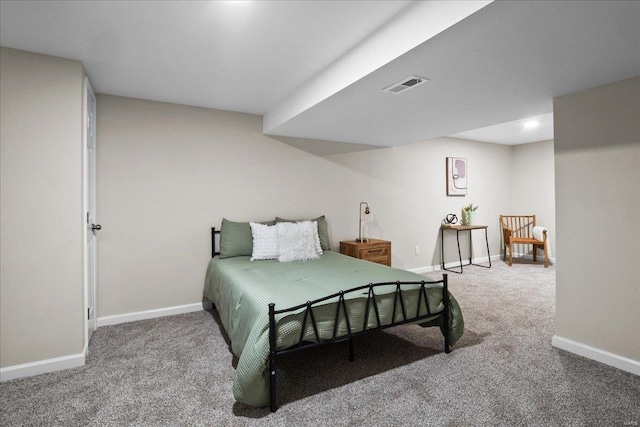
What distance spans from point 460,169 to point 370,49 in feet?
14.2

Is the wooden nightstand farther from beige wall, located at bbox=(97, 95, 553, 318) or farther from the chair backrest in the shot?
the chair backrest

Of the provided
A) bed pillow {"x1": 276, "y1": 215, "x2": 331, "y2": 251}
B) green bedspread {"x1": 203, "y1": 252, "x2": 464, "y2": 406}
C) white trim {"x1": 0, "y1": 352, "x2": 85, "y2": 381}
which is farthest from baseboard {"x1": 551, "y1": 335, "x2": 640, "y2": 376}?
white trim {"x1": 0, "y1": 352, "x2": 85, "y2": 381}

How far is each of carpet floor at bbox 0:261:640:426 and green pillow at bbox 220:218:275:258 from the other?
82cm

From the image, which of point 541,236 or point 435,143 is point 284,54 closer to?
point 435,143

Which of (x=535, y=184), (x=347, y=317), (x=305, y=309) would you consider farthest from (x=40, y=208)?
(x=535, y=184)

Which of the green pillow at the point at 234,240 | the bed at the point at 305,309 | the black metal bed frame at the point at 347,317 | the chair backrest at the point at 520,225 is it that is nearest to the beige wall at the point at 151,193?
the green pillow at the point at 234,240

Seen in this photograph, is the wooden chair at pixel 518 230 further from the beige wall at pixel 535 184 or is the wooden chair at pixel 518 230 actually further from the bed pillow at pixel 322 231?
the bed pillow at pixel 322 231

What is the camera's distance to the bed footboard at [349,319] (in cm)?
185

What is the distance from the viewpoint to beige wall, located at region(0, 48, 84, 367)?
7.40ft

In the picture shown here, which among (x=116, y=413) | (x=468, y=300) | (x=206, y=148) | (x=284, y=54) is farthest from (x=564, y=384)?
(x=206, y=148)

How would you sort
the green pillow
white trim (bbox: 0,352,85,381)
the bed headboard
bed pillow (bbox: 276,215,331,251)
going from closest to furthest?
1. white trim (bbox: 0,352,85,381)
2. the green pillow
3. the bed headboard
4. bed pillow (bbox: 276,215,331,251)

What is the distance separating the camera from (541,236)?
5.65 metres

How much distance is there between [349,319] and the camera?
2139 mm

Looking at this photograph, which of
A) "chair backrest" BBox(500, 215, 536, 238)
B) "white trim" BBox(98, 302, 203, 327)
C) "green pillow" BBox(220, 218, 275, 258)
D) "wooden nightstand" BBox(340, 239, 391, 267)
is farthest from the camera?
"chair backrest" BBox(500, 215, 536, 238)
